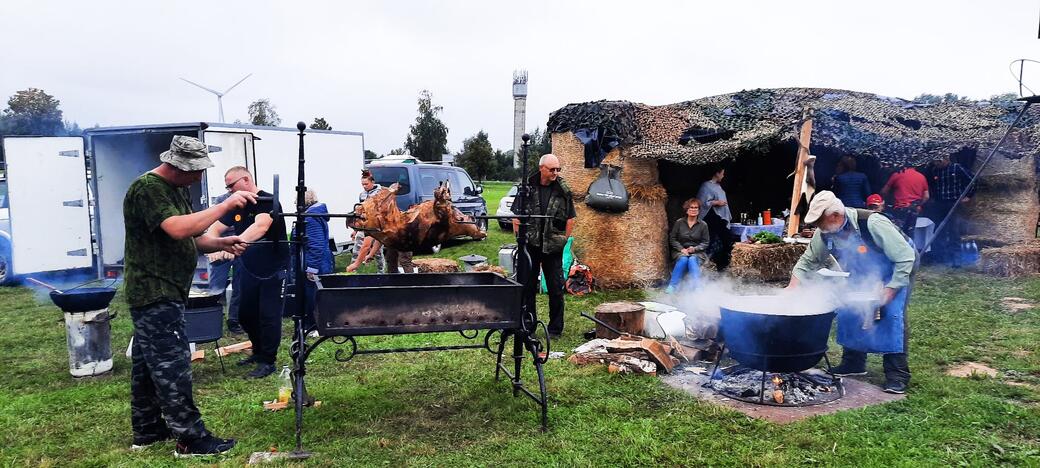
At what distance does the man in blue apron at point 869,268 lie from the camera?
4.96 metres

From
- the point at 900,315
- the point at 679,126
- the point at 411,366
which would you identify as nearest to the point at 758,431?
the point at 900,315

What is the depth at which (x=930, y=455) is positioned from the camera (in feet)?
13.2

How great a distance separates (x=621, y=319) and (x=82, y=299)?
5.04 metres

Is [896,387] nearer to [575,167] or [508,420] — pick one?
[508,420]

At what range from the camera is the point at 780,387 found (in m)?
5.17

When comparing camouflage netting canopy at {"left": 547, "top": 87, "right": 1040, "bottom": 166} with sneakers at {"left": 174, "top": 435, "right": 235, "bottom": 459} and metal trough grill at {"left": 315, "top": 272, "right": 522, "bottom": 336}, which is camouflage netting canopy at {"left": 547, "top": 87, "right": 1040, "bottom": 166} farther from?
sneakers at {"left": 174, "top": 435, "right": 235, "bottom": 459}

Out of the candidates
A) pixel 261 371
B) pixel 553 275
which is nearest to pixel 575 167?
pixel 553 275

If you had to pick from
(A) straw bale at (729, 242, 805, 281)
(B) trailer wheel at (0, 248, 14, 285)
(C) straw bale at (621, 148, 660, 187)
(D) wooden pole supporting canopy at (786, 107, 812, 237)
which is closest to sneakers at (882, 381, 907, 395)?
(A) straw bale at (729, 242, 805, 281)

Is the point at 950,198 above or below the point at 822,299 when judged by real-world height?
above

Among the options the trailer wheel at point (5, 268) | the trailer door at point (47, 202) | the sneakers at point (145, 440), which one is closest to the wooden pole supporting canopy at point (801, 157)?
the sneakers at point (145, 440)

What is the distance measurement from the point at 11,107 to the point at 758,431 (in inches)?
1615

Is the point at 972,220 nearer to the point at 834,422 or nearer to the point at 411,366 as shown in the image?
the point at 834,422

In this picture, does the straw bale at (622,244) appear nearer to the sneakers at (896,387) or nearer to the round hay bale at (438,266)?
the round hay bale at (438,266)

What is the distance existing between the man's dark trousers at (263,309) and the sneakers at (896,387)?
5.16 m
